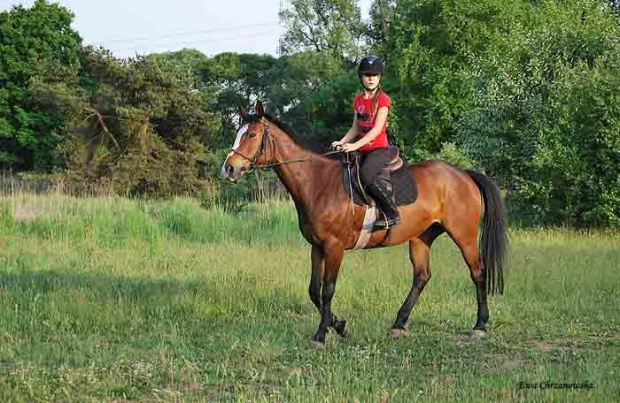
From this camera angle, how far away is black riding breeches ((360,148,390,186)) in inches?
291

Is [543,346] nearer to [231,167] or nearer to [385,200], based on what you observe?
[385,200]

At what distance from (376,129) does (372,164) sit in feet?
1.24

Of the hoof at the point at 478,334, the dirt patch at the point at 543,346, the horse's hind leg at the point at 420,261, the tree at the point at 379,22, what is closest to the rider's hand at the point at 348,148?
the horse's hind leg at the point at 420,261

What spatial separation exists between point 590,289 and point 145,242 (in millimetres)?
8711

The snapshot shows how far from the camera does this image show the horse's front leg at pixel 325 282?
279 inches

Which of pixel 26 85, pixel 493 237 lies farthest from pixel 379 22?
pixel 493 237

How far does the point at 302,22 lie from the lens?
53.9 metres

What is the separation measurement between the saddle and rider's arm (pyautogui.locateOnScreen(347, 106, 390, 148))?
27 cm

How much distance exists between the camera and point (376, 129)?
7340mm

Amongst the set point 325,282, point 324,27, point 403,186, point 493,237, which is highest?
point 324,27

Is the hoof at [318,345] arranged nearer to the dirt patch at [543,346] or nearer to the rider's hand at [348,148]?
the rider's hand at [348,148]

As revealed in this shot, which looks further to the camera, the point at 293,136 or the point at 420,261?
the point at 420,261

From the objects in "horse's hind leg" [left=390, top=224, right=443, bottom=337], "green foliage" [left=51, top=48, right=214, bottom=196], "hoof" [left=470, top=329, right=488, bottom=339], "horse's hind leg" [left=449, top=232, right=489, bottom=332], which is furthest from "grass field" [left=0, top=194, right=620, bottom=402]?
"green foliage" [left=51, top=48, right=214, bottom=196]

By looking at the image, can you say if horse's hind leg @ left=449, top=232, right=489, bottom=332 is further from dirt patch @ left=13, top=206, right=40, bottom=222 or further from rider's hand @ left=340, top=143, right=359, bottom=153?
dirt patch @ left=13, top=206, right=40, bottom=222
